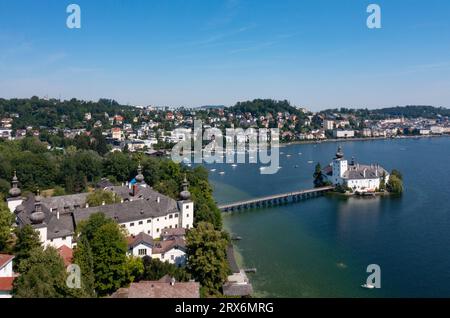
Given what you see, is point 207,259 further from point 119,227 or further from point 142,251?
point 119,227

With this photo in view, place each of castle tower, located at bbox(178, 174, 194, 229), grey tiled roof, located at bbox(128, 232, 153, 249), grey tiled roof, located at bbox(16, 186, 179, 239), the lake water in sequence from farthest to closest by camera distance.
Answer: castle tower, located at bbox(178, 174, 194, 229)
grey tiled roof, located at bbox(16, 186, 179, 239)
the lake water
grey tiled roof, located at bbox(128, 232, 153, 249)

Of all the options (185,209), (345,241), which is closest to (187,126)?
(345,241)

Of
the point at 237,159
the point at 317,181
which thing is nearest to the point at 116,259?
the point at 317,181

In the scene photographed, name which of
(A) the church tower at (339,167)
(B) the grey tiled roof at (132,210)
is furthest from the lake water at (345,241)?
(B) the grey tiled roof at (132,210)

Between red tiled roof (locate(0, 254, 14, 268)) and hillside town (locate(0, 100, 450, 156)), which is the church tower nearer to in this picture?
red tiled roof (locate(0, 254, 14, 268))

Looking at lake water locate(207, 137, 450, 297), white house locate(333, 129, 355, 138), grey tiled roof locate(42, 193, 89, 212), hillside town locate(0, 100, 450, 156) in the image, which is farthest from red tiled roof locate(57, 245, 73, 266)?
white house locate(333, 129, 355, 138)
